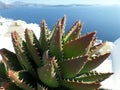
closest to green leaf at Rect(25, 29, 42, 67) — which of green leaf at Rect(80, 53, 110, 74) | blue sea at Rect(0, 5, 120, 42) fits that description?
green leaf at Rect(80, 53, 110, 74)

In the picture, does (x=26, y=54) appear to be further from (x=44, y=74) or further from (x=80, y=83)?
(x=80, y=83)

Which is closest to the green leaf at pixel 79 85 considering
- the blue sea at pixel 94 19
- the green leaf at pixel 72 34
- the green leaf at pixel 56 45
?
the green leaf at pixel 56 45

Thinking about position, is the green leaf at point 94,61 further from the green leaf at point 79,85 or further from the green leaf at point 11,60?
the green leaf at point 11,60

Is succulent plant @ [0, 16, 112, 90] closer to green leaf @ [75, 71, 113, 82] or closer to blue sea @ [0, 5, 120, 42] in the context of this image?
green leaf @ [75, 71, 113, 82]

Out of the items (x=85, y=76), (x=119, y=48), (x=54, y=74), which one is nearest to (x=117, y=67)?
(x=119, y=48)

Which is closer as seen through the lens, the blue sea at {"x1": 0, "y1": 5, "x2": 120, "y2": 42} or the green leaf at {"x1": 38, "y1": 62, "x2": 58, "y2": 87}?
the green leaf at {"x1": 38, "y1": 62, "x2": 58, "y2": 87}

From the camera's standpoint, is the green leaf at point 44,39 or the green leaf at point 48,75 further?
the green leaf at point 44,39

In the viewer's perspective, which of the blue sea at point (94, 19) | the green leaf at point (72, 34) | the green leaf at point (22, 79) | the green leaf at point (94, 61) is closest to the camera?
the green leaf at point (22, 79)
